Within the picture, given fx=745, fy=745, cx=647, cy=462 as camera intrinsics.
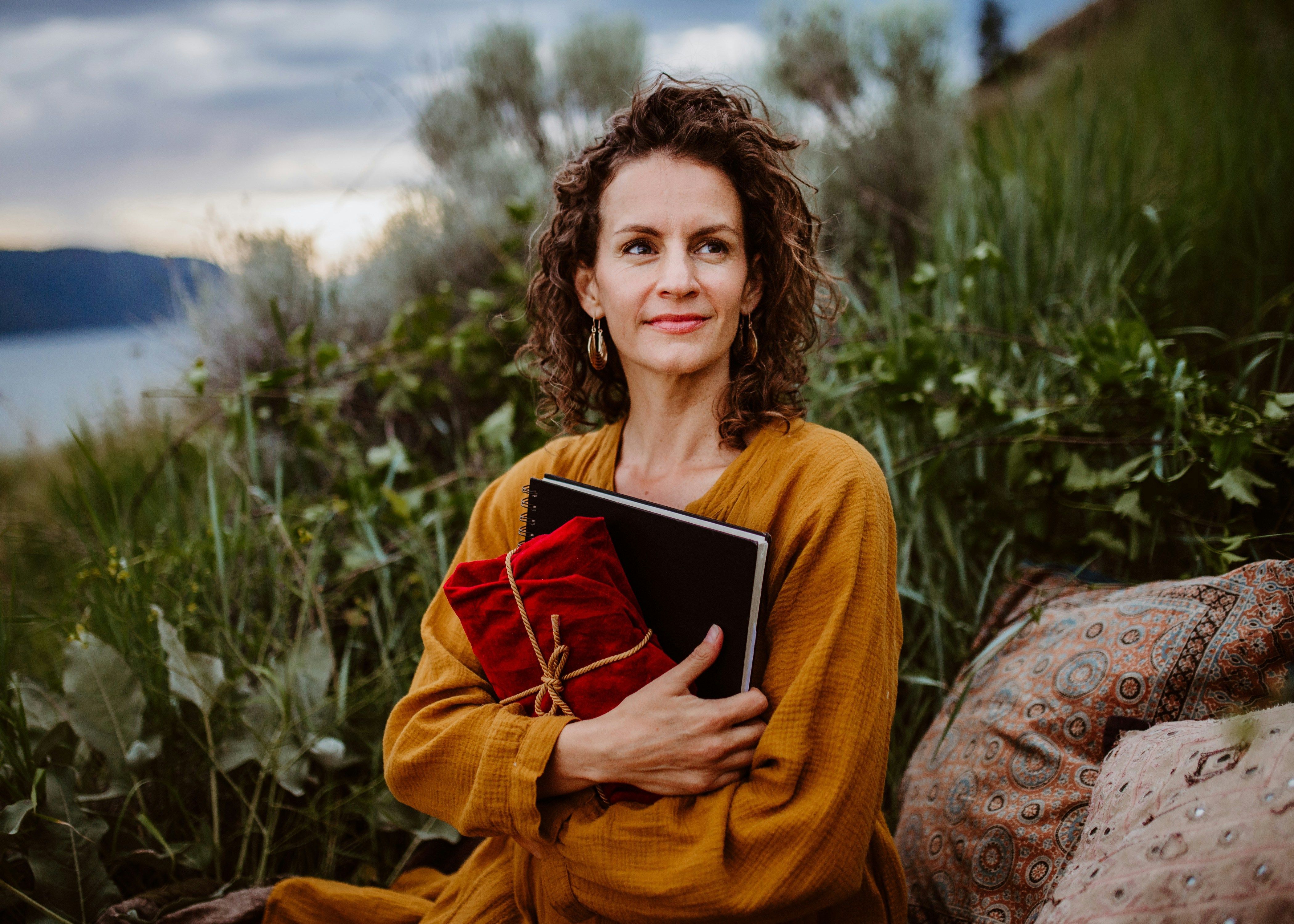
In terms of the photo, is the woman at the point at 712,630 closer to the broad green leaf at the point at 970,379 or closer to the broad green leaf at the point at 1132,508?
the broad green leaf at the point at 970,379

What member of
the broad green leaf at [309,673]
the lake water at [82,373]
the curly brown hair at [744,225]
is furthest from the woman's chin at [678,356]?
the lake water at [82,373]

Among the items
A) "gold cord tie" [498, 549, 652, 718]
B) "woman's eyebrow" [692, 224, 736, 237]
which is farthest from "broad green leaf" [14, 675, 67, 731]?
"woman's eyebrow" [692, 224, 736, 237]

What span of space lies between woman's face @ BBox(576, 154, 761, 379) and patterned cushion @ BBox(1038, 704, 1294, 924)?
94 cm

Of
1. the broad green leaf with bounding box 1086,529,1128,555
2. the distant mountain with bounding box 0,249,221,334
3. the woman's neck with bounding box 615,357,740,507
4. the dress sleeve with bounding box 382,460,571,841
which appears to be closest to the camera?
the dress sleeve with bounding box 382,460,571,841

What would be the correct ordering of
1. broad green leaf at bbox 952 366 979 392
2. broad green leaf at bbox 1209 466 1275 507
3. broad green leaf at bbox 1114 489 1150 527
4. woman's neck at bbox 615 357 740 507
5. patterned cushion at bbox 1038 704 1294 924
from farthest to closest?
broad green leaf at bbox 952 366 979 392 < broad green leaf at bbox 1114 489 1150 527 < broad green leaf at bbox 1209 466 1275 507 < woman's neck at bbox 615 357 740 507 < patterned cushion at bbox 1038 704 1294 924

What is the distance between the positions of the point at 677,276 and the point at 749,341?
0.86 feet

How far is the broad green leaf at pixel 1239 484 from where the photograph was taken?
65.2 inches

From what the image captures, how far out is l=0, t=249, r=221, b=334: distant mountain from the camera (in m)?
3.62

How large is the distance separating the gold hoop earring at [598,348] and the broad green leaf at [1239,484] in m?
1.41

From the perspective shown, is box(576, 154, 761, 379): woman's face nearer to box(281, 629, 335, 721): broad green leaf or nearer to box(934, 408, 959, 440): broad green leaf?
box(934, 408, 959, 440): broad green leaf

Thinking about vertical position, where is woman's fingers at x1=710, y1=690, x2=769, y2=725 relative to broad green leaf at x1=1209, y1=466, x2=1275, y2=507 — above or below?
below

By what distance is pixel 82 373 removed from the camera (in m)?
4.10

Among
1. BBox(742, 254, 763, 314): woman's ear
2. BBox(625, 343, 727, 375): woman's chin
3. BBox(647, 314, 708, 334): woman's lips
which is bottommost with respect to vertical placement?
BBox(625, 343, 727, 375): woman's chin

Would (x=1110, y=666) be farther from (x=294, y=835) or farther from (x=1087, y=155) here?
(x=1087, y=155)
